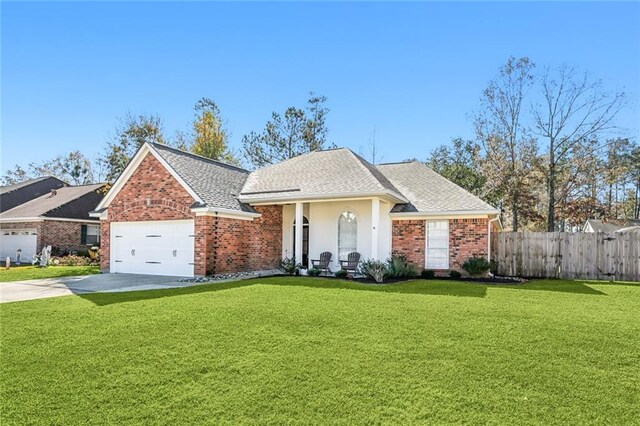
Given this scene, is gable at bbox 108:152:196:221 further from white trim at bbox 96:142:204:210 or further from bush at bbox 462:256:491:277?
bush at bbox 462:256:491:277

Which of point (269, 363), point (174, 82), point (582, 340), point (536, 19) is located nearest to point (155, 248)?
point (174, 82)

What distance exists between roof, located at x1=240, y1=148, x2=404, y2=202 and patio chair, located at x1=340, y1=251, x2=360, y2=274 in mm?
2694

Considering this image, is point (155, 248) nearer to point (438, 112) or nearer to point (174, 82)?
point (174, 82)

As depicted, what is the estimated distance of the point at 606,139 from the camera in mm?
23438

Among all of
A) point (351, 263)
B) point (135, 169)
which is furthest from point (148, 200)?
point (351, 263)

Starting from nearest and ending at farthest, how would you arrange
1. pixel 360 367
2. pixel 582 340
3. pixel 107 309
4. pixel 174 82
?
pixel 360 367 < pixel 582 340 < pixel 107 309 < pixel 174 82

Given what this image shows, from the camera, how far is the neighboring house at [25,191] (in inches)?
1129

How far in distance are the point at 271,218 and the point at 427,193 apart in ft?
22.8

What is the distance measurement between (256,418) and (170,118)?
104ft

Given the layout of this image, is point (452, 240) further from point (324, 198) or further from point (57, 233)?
point (57, 233)

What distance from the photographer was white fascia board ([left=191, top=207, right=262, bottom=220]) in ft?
45.7

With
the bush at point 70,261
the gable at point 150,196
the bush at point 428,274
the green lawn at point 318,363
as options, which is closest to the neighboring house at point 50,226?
the bush at point 70,261

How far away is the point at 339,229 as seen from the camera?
53.4ft

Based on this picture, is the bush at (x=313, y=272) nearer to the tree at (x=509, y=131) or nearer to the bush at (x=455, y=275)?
the bush at (x=455, y=275)
